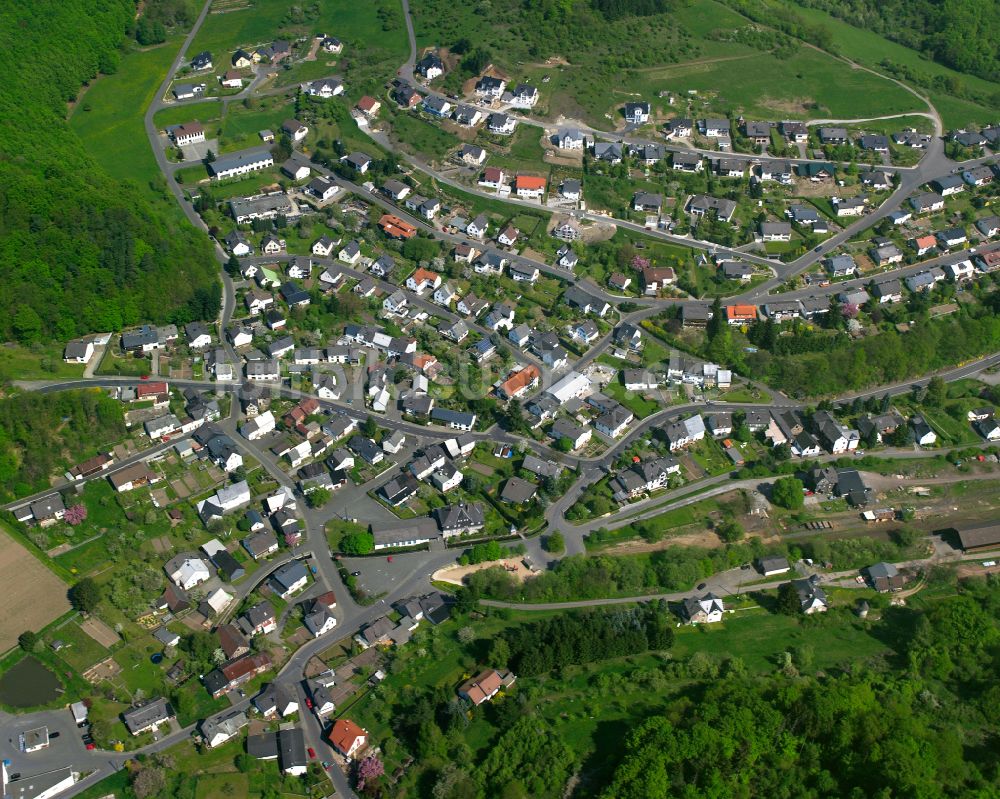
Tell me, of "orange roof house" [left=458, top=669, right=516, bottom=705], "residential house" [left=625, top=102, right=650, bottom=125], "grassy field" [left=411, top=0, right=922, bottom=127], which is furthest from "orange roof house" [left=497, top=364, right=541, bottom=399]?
"residential house" [left=625, top=102, right=650, bottom=125]

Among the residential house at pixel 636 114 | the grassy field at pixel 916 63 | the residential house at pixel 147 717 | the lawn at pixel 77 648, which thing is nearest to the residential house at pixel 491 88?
the residential house at pixel 636 114

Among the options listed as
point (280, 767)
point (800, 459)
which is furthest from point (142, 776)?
point (800, 459)

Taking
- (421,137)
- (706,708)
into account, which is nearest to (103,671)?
(706,708)

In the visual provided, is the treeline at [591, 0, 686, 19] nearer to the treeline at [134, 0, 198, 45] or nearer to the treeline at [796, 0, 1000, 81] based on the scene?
the treeline at [796, 0, 1000, 81]

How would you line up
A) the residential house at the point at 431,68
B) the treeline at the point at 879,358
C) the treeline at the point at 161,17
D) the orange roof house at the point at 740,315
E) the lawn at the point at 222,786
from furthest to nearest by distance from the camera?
the treeline at the point at 161,17
the residential house at the point at 431,68
the orange roof house at the point at 740,315
the treeline at the point at 879,358
the lawn at the point at 222,786

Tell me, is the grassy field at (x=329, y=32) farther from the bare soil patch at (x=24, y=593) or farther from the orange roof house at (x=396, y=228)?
the bare soil patch at (x=24, y=593)

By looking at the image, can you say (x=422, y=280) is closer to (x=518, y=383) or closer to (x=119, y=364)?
(x=518, y=383)
